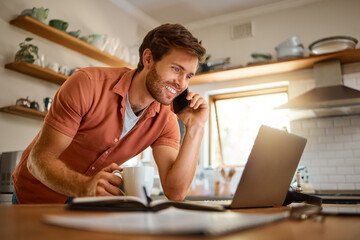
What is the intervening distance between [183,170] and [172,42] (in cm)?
63

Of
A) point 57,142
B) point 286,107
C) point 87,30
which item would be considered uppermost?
point 87,30

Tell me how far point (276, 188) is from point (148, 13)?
4243mm

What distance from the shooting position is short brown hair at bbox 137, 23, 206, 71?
1.62 m

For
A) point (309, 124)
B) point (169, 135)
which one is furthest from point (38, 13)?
point (309, 124)

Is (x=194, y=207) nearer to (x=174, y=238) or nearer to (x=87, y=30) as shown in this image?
(x=174, y=238)

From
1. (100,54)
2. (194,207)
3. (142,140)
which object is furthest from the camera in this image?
(100,54)

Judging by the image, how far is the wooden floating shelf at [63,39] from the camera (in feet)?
10.1

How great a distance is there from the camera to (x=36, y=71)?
3100mm

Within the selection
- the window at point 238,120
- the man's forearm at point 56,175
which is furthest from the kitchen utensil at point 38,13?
the window at point 238,120

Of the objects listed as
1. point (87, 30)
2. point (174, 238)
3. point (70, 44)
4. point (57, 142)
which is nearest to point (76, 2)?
point (87, 30)

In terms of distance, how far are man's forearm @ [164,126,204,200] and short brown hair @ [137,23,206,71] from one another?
0.42 m

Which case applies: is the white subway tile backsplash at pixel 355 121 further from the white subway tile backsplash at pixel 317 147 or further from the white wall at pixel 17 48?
the white wall at pixel 17 48

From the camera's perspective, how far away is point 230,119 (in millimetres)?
4785

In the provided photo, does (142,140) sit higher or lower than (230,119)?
lower
